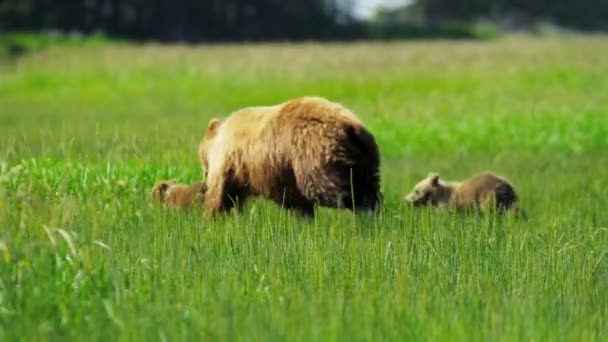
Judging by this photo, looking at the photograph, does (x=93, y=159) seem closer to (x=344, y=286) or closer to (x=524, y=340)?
(x=344, y=286)

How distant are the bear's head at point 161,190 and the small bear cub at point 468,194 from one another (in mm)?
1728

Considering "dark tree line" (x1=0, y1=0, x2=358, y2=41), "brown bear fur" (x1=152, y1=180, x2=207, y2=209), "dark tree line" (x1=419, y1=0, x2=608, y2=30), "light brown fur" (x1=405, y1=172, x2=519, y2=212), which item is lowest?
"dark tree line" (x1=419, y1=0, x2=608, y2=30)

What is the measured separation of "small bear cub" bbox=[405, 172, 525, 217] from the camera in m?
9.17

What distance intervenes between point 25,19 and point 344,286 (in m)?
50.8

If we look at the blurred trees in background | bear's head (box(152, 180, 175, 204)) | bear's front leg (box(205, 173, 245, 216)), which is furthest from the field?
the blurred trees in background

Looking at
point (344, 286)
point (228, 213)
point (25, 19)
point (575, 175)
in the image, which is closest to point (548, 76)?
point (575, 175)

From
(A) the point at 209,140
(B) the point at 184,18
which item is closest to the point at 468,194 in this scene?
(A) the point at 209,140

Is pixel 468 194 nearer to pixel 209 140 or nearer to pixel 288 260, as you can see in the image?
pixel 209 140

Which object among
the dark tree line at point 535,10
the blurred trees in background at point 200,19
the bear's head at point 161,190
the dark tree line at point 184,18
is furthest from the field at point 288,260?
the dark tree line at point 535,10

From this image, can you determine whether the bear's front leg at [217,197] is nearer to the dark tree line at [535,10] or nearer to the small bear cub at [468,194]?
the small bear cub at [468,194]

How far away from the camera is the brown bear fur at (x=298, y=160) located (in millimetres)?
7074

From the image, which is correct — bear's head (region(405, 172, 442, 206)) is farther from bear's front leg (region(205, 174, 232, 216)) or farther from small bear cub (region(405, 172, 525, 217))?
bear's front leg (region(205, 174, 232, 216))

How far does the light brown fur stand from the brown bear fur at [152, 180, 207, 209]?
1539mm

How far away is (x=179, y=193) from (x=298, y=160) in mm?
1529
